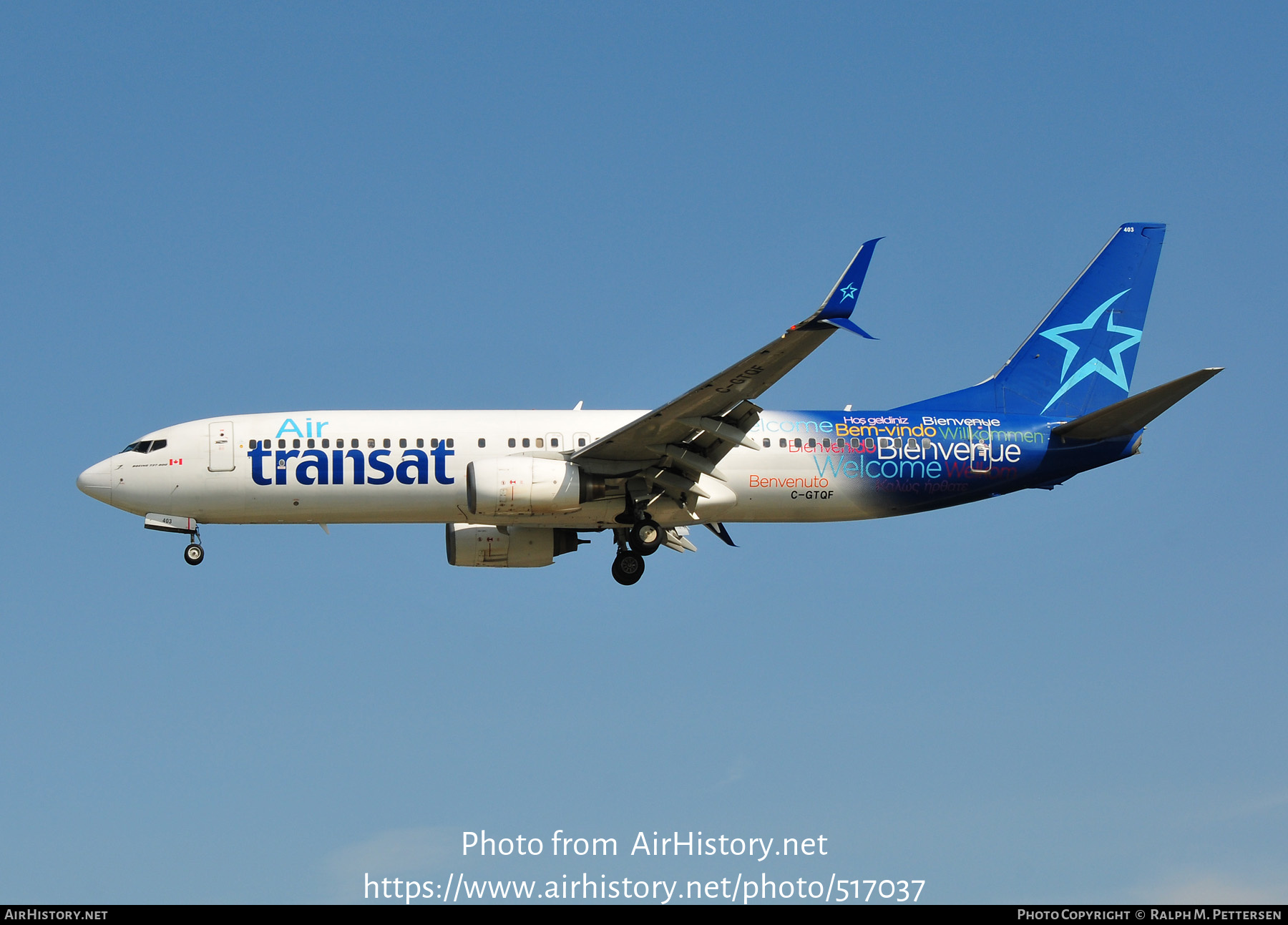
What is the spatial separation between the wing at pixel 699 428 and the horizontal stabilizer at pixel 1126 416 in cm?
795

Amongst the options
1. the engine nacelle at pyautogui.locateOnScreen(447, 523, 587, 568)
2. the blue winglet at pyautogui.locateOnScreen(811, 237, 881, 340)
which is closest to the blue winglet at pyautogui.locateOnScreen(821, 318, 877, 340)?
the blue winglet at pyautogui.locateOnScreen(811, 237, 881, 340)

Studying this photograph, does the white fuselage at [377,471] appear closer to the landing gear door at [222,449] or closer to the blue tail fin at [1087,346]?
the landing gear door at [222,449]

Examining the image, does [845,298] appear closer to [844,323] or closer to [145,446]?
[844,323]

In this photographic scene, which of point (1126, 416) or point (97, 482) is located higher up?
point (1126, 416)

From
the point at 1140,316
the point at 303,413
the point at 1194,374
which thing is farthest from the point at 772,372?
the point at 1140,316

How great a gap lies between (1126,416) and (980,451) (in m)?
3.41

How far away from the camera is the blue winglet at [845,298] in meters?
27.2

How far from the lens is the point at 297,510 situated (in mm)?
33438

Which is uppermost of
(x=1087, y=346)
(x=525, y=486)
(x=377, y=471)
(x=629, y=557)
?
(x=1087, y=346)

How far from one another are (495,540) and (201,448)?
23.9 ft

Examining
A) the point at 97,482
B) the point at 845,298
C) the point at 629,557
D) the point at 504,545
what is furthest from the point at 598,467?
the point at 97,482

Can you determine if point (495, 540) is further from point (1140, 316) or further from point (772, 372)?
point (1140, 316)

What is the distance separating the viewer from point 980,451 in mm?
35281

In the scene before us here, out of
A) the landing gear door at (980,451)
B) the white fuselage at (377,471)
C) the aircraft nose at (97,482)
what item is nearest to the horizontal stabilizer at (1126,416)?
the landing gear door at (980,451)
